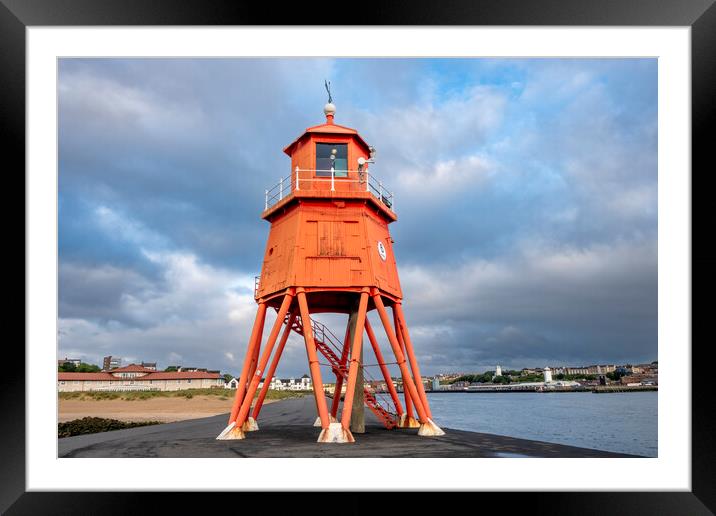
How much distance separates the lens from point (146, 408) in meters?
52.8

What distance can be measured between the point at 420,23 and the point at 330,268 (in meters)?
12.9

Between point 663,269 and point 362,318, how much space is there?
1189 cm

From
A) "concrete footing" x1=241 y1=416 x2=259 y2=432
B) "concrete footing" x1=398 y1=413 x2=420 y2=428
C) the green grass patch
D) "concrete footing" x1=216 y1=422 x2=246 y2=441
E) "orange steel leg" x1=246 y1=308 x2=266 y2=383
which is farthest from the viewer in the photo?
the green grass patch

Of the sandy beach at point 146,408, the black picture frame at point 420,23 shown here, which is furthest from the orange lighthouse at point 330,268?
the sandy beach at point 146,408

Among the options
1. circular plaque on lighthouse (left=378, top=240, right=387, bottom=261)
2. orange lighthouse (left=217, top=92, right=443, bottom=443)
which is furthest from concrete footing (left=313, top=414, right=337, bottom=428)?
circular plaque on lighthouse (left=378, top=240, right=387, bottom=261)

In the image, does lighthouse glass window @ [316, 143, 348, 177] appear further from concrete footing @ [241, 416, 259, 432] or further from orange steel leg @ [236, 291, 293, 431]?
concrete footing @ [241, 416, 259, 432]

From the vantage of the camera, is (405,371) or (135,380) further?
(135,380)

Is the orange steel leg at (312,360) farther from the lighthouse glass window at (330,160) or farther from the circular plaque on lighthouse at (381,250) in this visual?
the lighthouse glass window at (330,160)

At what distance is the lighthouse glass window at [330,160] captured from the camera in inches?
981

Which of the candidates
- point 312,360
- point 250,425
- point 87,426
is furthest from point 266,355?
point 87,426

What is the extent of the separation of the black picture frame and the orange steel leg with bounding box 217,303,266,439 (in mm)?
10972

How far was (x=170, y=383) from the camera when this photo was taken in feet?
231

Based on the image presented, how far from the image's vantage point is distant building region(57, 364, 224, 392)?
54.8 metres

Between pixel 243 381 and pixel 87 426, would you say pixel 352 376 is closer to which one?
pixel 243 381
